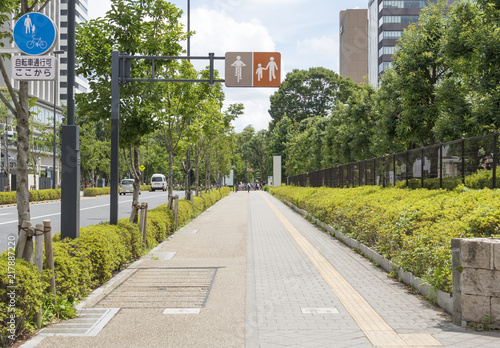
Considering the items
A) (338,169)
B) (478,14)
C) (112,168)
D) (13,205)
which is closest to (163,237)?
(112,168)

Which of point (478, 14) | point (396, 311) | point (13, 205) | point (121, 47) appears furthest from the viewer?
point (13, 205)

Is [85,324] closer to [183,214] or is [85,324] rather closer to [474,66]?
[474,66]

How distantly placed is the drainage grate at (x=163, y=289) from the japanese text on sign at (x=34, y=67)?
2.94 m

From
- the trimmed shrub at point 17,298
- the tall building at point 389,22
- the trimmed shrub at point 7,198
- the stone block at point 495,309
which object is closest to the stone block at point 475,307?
the stone block at point 495,309

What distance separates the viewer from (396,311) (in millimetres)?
5973

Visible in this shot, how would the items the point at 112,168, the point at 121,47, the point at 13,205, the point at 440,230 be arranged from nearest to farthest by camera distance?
the point at 440,230 → the point at 112,168 → the point at 121,47 → the point at 13,205

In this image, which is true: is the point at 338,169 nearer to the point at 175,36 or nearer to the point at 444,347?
the point at 175,36

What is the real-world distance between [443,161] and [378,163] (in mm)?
6041

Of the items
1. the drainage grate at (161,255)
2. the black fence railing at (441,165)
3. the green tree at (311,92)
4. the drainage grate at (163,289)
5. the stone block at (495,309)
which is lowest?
the drainage grate at (161,255)

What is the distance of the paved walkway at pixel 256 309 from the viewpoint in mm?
4895

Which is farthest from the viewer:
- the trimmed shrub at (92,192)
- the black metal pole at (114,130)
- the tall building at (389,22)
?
the tall building at (389,22)

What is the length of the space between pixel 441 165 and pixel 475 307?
6.36 metres

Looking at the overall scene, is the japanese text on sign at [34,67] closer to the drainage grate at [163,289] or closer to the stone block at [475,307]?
the drainage grate at [163,289]

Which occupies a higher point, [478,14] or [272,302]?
[478,14]
